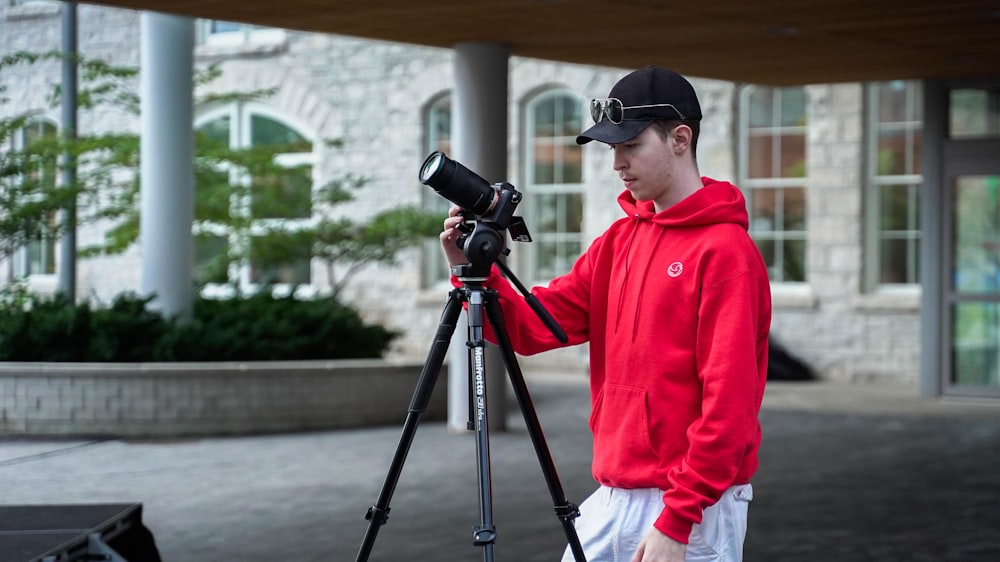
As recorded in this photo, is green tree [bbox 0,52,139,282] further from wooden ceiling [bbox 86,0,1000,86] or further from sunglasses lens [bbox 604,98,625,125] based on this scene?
sunglasses lens [bbox 604,98,625,125]

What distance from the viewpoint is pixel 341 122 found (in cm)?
1759

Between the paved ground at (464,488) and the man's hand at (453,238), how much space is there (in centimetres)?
346

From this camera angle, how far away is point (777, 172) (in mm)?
15344

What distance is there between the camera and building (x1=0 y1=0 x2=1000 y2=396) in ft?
43.1

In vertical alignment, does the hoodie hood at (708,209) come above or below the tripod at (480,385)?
above

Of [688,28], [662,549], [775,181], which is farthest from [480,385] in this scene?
[775,181]

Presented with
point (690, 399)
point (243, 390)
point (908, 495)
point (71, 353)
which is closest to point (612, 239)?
point (690, 399)

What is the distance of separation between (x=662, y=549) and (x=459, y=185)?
2.89 ft

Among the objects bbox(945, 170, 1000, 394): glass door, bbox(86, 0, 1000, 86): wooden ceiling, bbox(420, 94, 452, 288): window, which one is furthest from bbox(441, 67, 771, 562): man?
bbox(420, 94, 452, 288): window

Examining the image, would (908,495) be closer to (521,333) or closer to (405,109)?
(521,333)

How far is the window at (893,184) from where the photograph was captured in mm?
14602

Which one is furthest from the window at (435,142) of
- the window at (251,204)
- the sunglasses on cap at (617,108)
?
the sunglasses on cap at (617,108)

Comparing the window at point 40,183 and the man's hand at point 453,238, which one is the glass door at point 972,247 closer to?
the window at point 40,183

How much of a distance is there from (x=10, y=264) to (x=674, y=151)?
1665 centimetres
